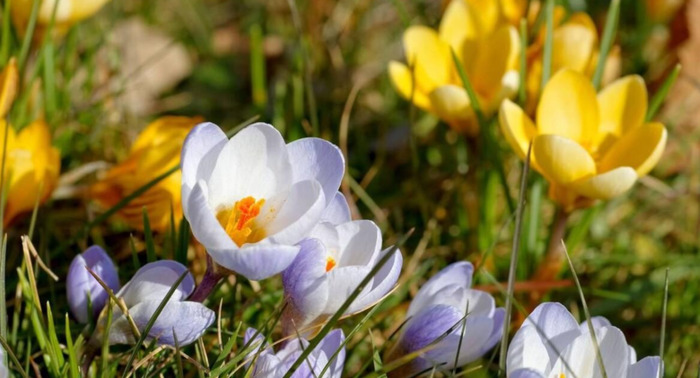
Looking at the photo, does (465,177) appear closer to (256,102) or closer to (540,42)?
(540,42)

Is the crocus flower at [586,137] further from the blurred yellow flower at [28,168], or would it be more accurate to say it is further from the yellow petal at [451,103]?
the blurred yellow flower at [28,168]

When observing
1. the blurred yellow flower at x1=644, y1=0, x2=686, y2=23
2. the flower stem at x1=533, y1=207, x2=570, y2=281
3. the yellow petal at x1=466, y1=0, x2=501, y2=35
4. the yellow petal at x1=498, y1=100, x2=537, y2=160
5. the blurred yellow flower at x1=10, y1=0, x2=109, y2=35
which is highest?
the blurred yellow flower at x1=10, y1=0, x2=109, y2=35

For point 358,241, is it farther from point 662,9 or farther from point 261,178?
point 662,9

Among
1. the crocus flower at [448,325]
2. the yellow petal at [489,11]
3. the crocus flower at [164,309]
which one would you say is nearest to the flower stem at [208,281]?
the crocus flower at [164,309]

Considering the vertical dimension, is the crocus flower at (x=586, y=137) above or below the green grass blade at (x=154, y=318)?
below

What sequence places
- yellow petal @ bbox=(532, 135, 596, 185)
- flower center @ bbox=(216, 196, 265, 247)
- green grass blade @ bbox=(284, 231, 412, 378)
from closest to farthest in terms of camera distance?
green grass blade @ bbox=(284, 231, 412, 378) → flower center @ bbox=(216, 196, 265, 247) → yellow petal @ bbox=(532, 135, 596, 185)

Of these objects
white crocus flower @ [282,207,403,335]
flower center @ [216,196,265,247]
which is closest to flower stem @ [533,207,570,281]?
white crocus flower @ [282,207,403,335]

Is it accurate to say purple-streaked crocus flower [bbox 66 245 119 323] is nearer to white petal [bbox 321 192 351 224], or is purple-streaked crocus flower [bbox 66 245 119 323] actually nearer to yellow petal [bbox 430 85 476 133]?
white petal [bbox 321 192 351 224]

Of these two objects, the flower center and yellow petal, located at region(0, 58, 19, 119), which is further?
yellow petal, located at region(0, 58, 19, 119)
